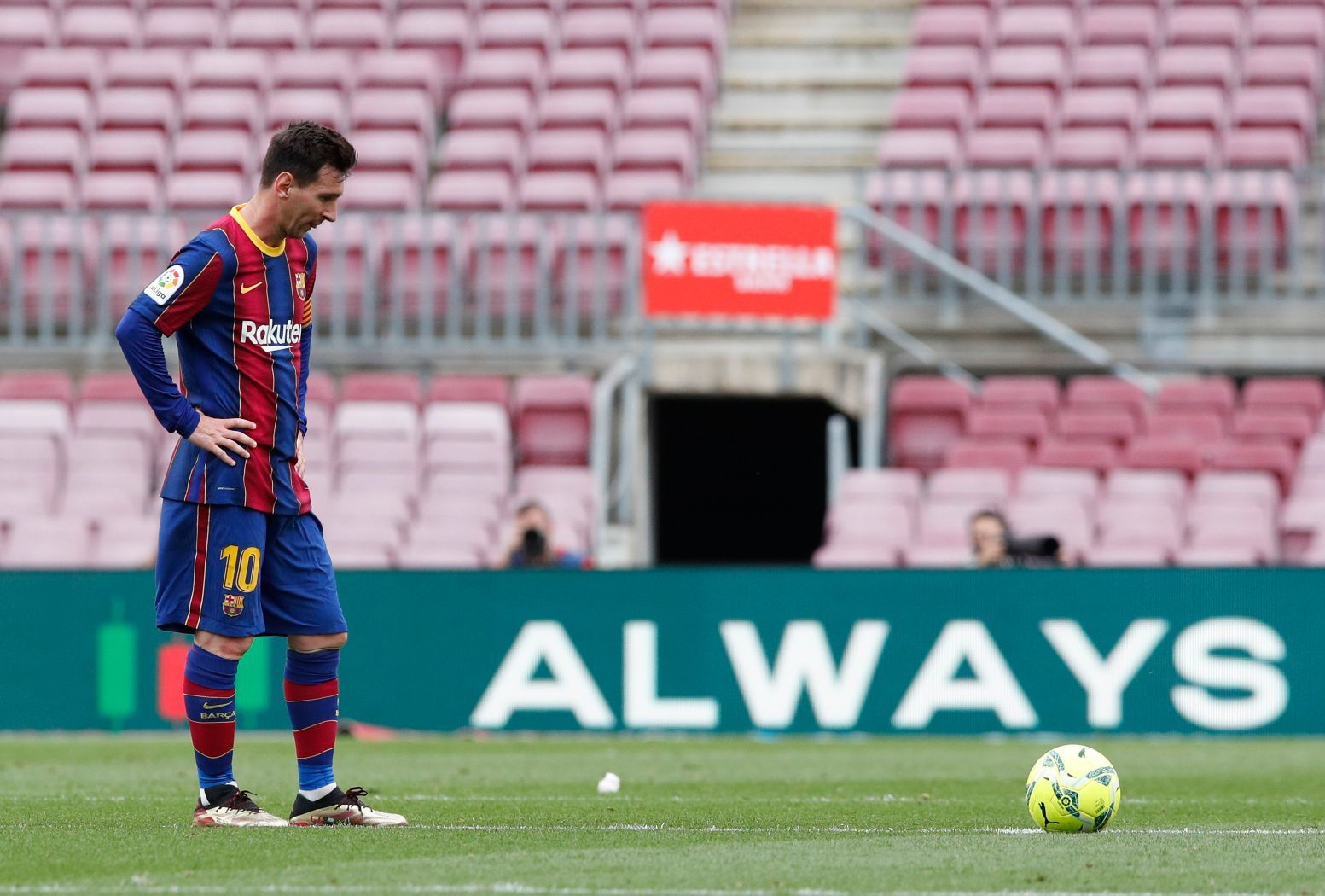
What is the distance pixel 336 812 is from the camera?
6832 mm

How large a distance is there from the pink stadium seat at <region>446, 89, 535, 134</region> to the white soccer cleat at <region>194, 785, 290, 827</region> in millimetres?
13776

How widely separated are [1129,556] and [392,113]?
827cm

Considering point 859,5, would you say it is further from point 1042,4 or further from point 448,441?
point 448,441

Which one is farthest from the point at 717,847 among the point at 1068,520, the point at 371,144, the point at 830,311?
the point at 371,144

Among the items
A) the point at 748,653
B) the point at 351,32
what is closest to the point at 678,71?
the point at 351,32

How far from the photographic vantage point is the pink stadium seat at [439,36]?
21359 millimetres

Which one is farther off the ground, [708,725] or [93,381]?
[93,381]

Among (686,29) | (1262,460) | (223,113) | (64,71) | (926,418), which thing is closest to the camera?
(1262,460)

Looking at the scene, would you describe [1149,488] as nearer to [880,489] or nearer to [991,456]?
[991,456]

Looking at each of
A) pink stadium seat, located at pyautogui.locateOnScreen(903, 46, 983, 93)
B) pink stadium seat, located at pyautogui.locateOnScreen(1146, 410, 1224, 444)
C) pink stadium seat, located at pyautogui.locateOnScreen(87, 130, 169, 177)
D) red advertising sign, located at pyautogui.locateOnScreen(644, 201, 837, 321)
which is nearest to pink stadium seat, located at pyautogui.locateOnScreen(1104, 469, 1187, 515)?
pink stadium seat, located at pyautogui.locateOnScreen(1146, 410, 1224, 444)

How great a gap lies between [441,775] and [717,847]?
3.77 m

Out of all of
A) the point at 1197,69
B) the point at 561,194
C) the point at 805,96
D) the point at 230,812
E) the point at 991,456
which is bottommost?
the point at 230,812

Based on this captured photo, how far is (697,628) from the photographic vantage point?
13.4m

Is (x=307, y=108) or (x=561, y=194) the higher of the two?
(x=307, y=108)
